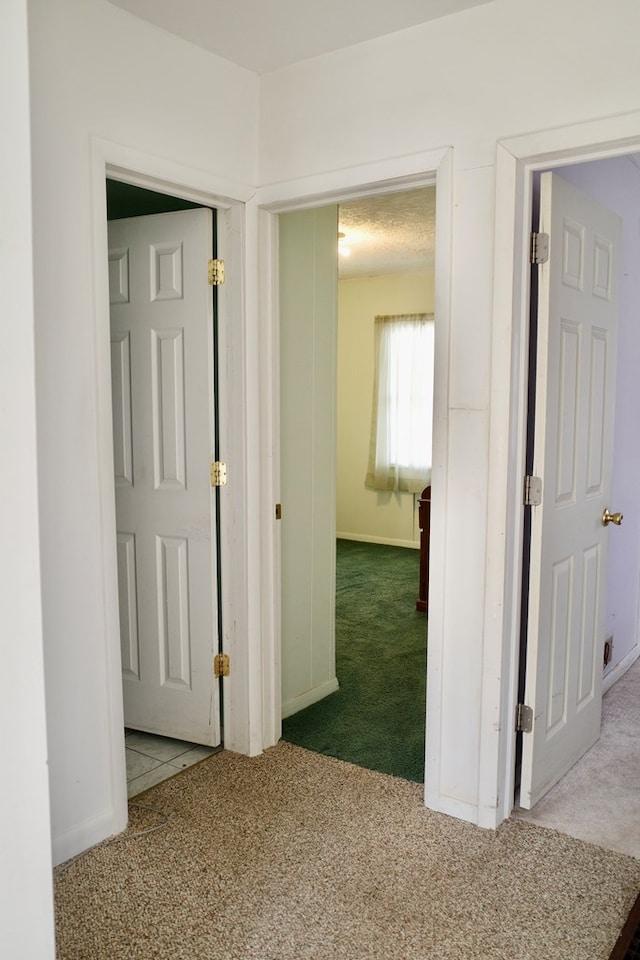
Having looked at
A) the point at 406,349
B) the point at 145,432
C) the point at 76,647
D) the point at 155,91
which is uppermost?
the point at 155,91

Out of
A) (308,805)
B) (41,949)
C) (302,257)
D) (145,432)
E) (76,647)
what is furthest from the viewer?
(302,257)

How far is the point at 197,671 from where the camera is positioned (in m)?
3.00

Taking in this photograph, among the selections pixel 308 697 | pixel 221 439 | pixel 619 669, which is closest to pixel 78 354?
pixel 221 439

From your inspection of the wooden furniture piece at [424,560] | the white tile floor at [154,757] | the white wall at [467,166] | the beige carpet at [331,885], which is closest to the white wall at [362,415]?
the wooden furniture piece at [424,560]

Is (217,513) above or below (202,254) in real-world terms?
below

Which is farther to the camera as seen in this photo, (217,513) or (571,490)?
(217,513)

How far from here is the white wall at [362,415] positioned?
7.22m

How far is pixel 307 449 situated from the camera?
3.43m

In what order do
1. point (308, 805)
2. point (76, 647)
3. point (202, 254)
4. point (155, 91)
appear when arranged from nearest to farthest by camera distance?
point (76, 647), point (155, 91), point (308, 805), point (202, 254)

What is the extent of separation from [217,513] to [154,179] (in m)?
1.21

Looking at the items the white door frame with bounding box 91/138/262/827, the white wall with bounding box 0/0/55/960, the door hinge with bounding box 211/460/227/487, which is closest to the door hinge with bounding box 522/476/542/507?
the white door frame with bounding box 91/138/262/827

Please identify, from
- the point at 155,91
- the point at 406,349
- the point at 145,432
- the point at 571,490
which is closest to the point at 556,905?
the point at 571,490

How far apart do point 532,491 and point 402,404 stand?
15.5ft

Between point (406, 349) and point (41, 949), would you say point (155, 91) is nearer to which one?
point (41, 949)
